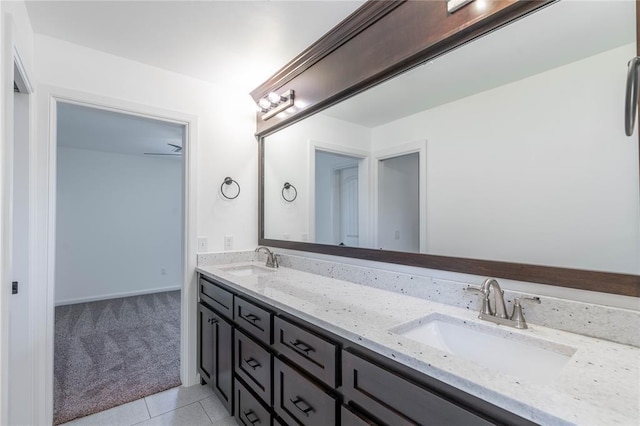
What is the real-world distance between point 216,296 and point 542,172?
193cm

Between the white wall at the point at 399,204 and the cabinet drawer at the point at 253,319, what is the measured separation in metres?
0.74

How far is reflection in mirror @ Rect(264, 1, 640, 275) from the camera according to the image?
0.96 metres

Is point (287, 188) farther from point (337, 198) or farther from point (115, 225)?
point (115, 225)

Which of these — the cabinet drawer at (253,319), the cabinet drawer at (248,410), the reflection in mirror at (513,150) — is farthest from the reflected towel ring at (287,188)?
the cabinet drawer at (248,410)

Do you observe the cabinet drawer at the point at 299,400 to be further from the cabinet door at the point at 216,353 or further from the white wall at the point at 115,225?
the white wall at the point at 115,225

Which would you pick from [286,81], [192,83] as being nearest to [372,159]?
[286,81]

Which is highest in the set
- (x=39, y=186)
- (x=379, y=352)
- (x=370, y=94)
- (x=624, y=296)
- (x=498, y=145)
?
(x=370, y=94)

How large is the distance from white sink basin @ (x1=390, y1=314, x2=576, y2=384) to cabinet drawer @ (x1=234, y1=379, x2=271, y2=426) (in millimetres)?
892

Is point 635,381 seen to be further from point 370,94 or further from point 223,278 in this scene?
point 223,278

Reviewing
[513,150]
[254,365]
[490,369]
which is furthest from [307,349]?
[513,150]

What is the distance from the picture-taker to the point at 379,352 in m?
0.92

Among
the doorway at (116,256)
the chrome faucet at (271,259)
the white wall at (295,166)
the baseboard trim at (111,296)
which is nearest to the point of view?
the white wall at (295,166)

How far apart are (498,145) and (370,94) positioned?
2.53 ft

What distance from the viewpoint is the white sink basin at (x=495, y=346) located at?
36.2 inches
